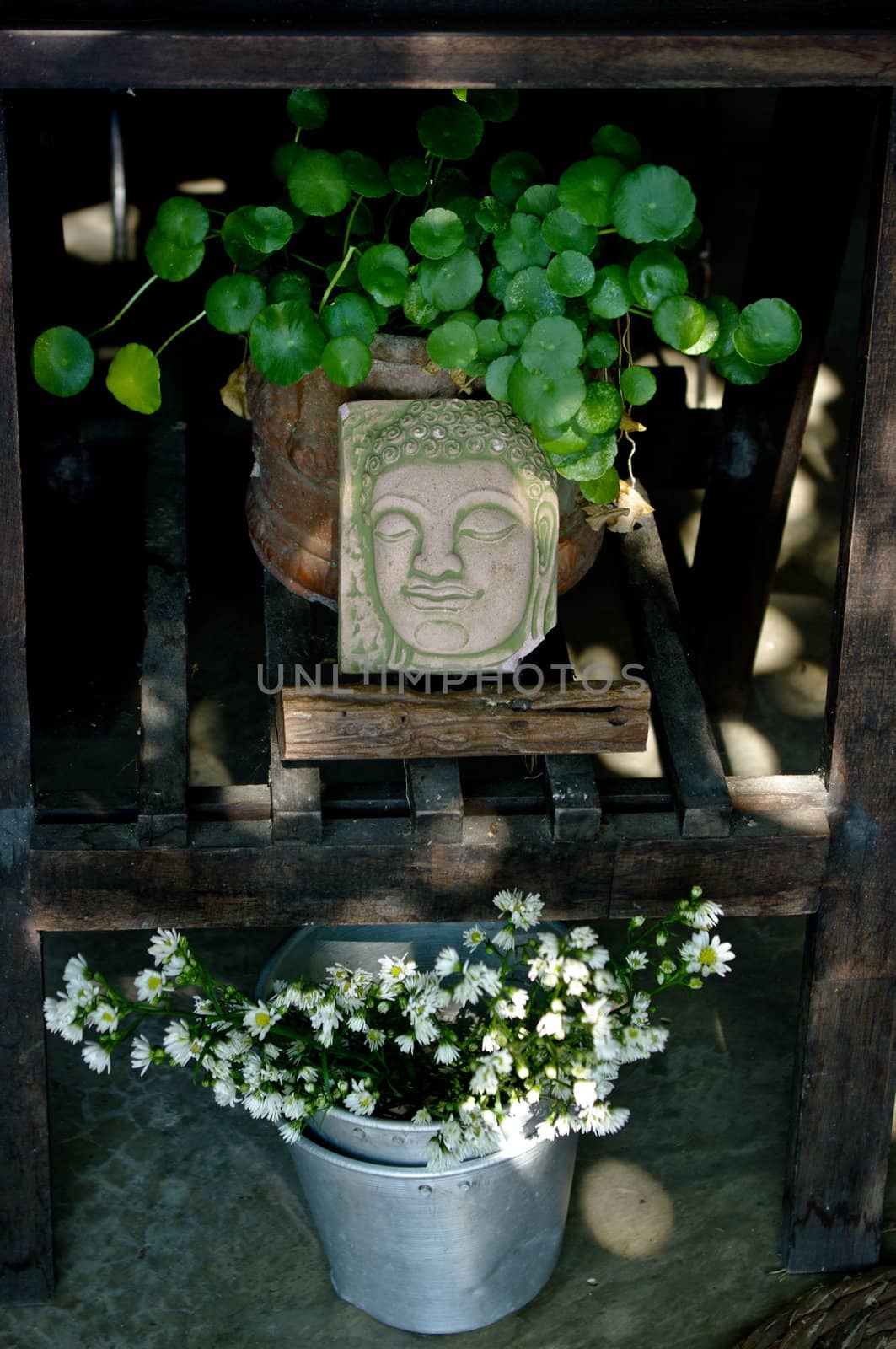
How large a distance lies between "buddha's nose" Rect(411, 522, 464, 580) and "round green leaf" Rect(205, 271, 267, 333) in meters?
0.41

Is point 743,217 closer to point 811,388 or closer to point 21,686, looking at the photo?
point 811,388

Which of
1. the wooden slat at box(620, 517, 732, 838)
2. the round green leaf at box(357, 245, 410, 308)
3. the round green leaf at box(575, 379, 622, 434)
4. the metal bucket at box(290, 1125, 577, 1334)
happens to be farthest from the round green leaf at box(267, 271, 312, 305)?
the metal bucket at box(290, 1125, 577, 1334)

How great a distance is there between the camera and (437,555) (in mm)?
2389

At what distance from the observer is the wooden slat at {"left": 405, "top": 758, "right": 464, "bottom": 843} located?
8.10ft

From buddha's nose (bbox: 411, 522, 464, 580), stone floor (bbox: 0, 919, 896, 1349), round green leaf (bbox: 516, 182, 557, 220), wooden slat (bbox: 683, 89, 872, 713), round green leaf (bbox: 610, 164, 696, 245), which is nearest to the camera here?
round green leaf (bbox: 610, 164, 696, 245)

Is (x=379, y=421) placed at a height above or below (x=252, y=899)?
above

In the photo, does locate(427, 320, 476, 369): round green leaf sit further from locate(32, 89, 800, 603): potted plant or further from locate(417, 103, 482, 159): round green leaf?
locate(417, 103, 482, 159): round green leaf

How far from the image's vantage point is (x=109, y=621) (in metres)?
3.90

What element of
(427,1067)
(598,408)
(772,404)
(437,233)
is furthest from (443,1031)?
(772,404)

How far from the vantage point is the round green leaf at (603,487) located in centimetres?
242

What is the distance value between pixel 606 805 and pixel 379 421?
712 mm

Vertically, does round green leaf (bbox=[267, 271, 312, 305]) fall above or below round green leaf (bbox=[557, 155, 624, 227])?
below

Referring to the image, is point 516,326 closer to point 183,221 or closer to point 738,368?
point 738,368

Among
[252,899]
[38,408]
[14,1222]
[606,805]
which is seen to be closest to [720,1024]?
[606,805]
